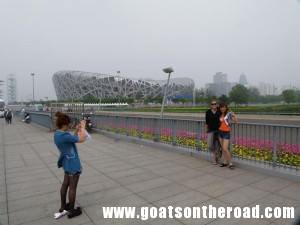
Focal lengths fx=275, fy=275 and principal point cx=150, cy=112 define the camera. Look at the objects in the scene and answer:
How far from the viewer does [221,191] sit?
4973 millimetres

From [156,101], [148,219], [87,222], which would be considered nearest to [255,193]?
[148,219]

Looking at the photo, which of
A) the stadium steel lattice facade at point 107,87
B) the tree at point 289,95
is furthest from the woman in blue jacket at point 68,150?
the stadium steel lattice facade at point 107,87

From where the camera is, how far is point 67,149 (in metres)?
4.03

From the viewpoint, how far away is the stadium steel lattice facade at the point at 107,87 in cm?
12594

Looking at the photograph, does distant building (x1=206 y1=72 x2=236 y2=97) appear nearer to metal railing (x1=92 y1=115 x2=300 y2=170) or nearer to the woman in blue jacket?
metal railing (x1=92 y1=115 x2=300 y2=170)

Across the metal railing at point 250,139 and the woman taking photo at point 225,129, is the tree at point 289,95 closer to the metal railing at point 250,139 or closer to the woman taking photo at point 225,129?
the metal railing at point 250,139

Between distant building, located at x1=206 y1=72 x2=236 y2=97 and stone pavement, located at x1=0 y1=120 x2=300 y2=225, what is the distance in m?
86.7

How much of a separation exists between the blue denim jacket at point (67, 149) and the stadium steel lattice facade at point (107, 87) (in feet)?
387

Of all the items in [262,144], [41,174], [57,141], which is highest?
[57,141]

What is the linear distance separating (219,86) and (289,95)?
2894 inches

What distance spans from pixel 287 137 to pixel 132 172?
3578mm

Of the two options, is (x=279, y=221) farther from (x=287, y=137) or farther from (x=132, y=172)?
(x=132, y=172)

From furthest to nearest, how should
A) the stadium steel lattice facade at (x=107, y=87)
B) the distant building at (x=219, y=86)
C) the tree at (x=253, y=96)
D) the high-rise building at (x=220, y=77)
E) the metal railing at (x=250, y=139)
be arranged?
the high-rise building at (x=220, y=77) → the stadium steel lattice facade at (x=107, y=87) → the distant building at (x=219, y=86) → the tree at (x=253, y=96) → the metal railing at (x=250, y=139)

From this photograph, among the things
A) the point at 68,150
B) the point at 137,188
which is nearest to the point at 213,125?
the point at 137,188
